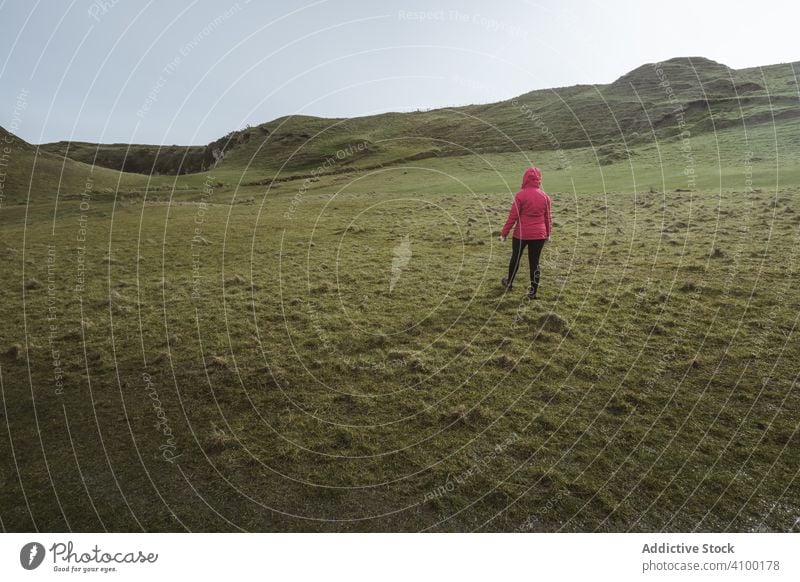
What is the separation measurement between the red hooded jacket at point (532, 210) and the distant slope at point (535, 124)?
4626 centimetres

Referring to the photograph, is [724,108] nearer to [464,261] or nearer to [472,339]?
[464,261]

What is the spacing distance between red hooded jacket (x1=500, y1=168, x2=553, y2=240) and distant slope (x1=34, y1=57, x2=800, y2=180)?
46.3m

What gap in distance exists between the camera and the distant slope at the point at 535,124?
70000mm

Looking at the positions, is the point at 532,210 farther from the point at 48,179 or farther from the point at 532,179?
the point at 48,179

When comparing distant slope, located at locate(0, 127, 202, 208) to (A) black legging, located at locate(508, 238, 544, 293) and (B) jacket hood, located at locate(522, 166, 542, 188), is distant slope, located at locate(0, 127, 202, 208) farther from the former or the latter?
(B) jacket hood, located at locate(522, 166, 542, 188)

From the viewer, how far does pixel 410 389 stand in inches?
284

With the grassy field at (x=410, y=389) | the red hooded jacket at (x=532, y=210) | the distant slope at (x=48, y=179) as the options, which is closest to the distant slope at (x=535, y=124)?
the distant slope at (x=48, y=179)

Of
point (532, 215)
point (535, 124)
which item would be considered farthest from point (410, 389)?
point (535, 124)

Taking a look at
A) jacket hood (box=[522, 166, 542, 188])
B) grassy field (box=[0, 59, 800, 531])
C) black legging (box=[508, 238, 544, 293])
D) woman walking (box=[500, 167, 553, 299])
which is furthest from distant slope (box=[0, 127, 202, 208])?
jacket hood (box=[522, 166, 542, 188])

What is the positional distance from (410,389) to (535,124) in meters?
92.2

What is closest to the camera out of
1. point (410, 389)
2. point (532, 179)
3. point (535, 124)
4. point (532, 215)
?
point (410, 389)

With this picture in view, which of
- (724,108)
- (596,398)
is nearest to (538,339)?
(596,398)

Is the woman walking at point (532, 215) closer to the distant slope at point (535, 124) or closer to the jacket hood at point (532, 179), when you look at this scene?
the jacket hood at point (532, 179)

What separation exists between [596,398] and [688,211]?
64.5 feet
